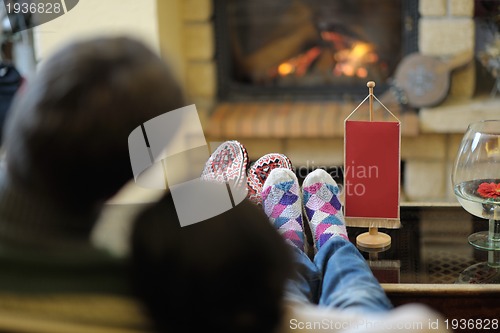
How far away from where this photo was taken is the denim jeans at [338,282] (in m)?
0.88

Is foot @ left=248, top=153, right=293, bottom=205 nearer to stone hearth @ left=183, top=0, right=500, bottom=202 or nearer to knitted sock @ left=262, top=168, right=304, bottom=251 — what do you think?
knitted sock @ left=262, top=168, right=304, bottom=251

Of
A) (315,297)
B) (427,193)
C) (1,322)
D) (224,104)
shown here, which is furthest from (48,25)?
(1,322)

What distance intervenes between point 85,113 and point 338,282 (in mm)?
591

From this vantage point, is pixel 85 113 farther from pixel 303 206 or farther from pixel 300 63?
pixel 300 63

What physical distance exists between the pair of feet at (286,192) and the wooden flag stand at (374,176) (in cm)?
5

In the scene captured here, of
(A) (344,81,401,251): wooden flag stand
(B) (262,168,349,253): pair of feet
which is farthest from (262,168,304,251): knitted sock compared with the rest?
(A) (344,81,401,251): wooden flag stand

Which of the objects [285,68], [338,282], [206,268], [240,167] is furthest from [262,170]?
[285,68]

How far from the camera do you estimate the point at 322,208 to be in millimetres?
1358

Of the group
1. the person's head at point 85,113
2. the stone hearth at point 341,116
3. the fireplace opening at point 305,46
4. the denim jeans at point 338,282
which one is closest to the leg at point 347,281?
the denim jeans at point 338,282

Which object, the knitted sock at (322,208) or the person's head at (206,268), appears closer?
the person's head at (206,268)

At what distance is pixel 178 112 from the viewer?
0.53 metres

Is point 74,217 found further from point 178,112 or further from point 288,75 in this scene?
point 288,75

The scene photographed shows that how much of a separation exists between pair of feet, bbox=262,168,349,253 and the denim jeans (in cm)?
12

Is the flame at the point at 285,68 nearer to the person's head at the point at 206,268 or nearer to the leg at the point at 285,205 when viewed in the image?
the leg at the point at 285,205
